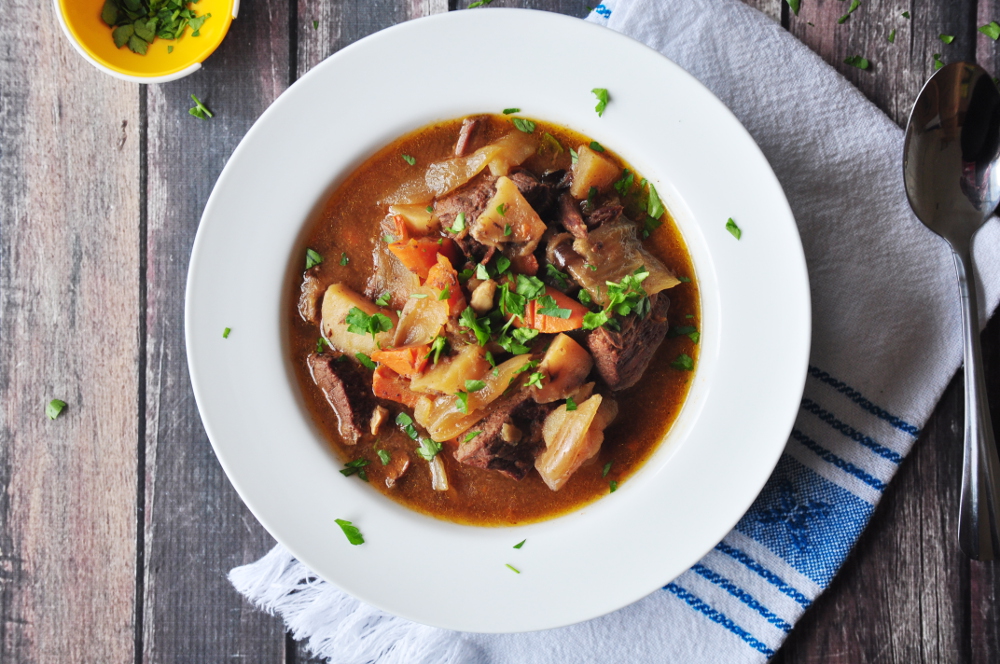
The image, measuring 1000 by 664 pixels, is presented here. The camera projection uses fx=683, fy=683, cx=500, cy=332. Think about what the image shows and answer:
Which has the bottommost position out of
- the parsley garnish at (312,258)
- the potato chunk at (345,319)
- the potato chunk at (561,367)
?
the potato chunk at (345,319)

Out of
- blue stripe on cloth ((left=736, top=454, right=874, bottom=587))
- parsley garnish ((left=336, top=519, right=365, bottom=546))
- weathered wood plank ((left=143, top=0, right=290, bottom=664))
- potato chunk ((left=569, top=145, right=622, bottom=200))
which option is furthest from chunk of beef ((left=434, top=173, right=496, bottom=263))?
blue stripe on cloth ((left=736, top=454, right=874, bottom=587))

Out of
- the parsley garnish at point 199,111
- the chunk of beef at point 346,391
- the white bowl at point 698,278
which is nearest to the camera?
the white bowl at point 698,278

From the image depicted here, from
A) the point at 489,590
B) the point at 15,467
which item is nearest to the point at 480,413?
the point at 489,590

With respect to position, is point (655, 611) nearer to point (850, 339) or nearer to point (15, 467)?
point (850, 339)

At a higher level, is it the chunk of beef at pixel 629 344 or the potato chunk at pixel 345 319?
the chunk of beef at pixel 629 344

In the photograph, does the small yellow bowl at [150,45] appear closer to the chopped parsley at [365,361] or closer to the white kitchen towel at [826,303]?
the chopped parsley at [365,361]

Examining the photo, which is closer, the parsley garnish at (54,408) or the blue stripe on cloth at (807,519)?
the blue stripe on cloth at (807,519)

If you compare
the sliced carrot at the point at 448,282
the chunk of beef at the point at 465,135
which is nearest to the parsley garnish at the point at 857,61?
the chunk of beef at the point at 465,135
